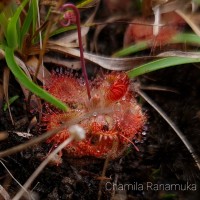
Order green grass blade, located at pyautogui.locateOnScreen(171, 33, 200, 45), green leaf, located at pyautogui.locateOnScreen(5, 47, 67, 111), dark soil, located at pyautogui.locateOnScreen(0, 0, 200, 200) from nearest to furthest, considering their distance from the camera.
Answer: green leaf, located at pyautogui.locateOnScreen(5, 47, 67, 111), dark soil, located at pyautogui.locateOnScreen(0, 0, 200, 200), green grass blade, located at pyautogui.locateOnScreen(171, 33, 200, 45)

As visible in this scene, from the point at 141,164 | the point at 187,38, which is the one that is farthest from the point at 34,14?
the point at 141,164

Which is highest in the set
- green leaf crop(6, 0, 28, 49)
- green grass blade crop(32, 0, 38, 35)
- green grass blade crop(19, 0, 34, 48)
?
green grass blade crop(32, 0, 38, 35)

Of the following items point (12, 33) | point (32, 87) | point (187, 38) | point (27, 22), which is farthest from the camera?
point (187, 38)

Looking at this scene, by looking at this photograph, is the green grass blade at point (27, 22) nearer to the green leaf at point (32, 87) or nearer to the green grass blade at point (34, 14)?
the green grass blade at point (34, 14)

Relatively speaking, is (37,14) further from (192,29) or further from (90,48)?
(192,29)

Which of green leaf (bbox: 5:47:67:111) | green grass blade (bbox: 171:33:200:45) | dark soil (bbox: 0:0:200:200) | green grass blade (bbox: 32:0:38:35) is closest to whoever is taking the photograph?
green leaf (bbox: 5:47:67:111)

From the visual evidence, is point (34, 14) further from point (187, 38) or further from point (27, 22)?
point (187, 38)

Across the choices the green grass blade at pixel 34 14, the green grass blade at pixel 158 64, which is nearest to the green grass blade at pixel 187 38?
the green grass blade at pixel 158 64

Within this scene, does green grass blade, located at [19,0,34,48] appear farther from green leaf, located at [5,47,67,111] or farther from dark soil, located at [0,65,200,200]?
dark soil, located at [0,65,200,200]

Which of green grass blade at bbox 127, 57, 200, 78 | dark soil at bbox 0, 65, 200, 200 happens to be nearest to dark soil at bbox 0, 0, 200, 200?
dark soil at bbox 0, 65, 200, 200

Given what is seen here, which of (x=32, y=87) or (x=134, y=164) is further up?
(x=134, y=164)

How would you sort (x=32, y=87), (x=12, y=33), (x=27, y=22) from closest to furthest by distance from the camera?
(x=32, y=87) < (x=12, y=33) < (x=27, y=22)

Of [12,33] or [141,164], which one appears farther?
[141,164]
